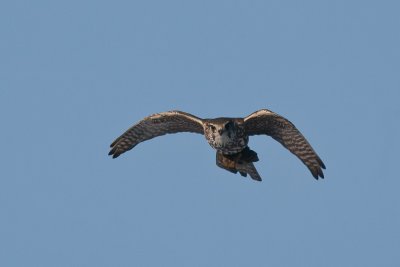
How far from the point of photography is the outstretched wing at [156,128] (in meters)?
30.4

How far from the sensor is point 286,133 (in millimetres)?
29344

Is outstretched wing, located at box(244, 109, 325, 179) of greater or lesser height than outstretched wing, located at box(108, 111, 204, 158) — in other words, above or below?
below

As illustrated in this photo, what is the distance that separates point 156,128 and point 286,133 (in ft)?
12.7

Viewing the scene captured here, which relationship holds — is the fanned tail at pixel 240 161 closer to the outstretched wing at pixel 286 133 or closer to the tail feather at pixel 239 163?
the tail feather at pixel 239 163

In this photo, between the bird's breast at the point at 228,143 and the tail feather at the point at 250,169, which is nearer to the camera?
the bird's breast at the point at 228,143

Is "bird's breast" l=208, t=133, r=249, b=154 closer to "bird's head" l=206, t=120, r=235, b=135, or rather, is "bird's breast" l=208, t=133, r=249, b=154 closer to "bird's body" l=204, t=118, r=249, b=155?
"bird's body" l=204, t=118, r=249, b=155

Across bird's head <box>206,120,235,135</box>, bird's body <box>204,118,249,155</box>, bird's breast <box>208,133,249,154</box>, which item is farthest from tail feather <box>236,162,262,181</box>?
bird's head <box>206,120,235,135</box>

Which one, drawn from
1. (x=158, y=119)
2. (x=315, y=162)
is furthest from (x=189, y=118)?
(x=315, y=162)

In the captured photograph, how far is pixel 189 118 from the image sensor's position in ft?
98.8

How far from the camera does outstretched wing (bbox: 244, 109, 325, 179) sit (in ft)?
95.0

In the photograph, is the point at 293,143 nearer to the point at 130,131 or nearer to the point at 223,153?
the point at 223,153

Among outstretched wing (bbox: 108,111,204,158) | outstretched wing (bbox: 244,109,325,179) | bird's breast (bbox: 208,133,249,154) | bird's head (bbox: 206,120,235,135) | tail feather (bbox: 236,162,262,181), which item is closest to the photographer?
bird's head (bbox: 206,120,235,135)

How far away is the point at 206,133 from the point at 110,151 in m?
3.72

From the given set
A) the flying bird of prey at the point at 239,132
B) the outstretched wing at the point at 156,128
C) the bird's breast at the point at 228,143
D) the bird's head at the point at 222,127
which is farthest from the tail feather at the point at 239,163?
the bird's head at the point at 222,127
